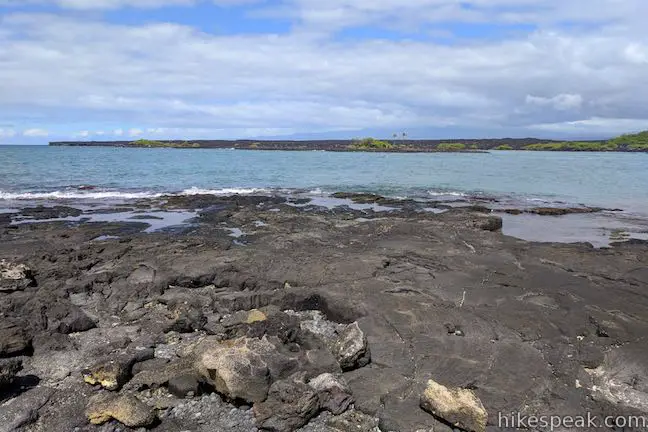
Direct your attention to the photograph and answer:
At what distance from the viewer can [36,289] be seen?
12680 mm

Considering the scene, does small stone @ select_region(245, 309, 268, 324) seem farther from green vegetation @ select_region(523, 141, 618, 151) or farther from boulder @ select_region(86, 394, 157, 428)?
green vegetation @ select_region(523, 141, 618, 151)

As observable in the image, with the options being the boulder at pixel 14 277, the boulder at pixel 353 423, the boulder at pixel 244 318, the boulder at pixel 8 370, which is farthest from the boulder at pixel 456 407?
the boulder at pixel 14 277

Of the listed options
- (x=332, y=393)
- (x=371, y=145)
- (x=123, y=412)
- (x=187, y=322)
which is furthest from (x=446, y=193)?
(x=371, y=145)

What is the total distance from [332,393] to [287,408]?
0.78 meters

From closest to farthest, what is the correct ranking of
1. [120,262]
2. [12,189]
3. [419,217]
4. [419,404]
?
[419,404] → [120,262] → [419,217] → [12,189]

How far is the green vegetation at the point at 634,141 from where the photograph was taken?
17250cm

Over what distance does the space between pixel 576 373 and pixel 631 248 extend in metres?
11.5

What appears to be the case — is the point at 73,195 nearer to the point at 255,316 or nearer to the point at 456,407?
the point at 255,316

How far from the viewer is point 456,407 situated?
23.7ft

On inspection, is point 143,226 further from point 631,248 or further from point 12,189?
point 12,189

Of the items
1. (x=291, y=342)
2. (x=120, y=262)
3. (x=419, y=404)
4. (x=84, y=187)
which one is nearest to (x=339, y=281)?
(x=291, y=342)

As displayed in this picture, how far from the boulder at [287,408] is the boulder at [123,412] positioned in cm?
158

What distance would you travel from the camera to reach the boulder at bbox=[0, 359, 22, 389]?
810 centimetres

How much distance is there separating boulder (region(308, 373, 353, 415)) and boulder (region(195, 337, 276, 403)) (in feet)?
2.68
